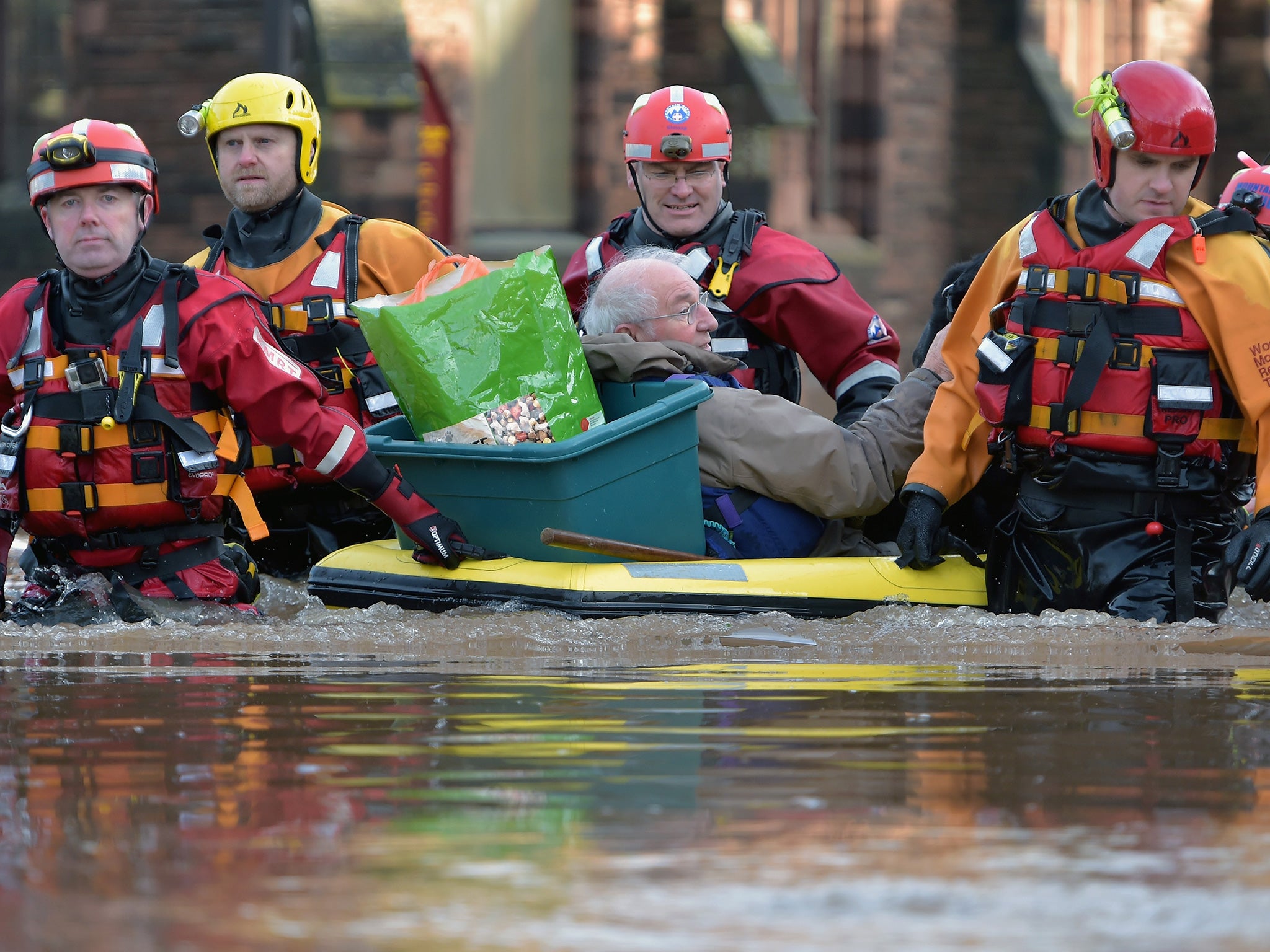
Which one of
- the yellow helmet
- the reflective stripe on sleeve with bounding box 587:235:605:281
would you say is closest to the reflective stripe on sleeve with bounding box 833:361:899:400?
the reflective stripe on sleeve with bounding box 587:235:605:281

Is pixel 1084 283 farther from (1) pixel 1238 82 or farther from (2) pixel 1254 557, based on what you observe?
(1) pixel 1238 82

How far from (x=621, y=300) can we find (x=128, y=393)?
57.9 inches

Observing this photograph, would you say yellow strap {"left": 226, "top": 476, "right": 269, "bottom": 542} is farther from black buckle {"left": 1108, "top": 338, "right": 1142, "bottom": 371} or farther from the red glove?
black buckle {"left": 1108, "top": 338, "right": 1142, "bottom": 371}

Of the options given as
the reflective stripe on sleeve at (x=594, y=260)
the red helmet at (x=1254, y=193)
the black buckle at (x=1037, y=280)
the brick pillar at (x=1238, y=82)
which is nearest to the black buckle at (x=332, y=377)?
the reflective stripe on sleeve at (x=594, y=260)

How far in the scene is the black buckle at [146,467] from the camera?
5.54 meters

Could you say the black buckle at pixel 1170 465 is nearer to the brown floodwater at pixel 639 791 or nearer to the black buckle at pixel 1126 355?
the black buckle at pixel 1126 355

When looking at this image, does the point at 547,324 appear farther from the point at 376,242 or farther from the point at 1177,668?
the point at 1177,668

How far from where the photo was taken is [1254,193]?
6.52 meters

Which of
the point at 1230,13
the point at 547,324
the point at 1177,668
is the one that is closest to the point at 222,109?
the point at 547,324

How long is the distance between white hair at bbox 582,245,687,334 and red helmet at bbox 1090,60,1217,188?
1403 mm

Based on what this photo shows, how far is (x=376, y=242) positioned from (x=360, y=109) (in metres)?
7.96

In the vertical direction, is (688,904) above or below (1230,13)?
below

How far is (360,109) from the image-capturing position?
14.4 metres

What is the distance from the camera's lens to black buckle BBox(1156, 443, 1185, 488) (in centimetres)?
540
